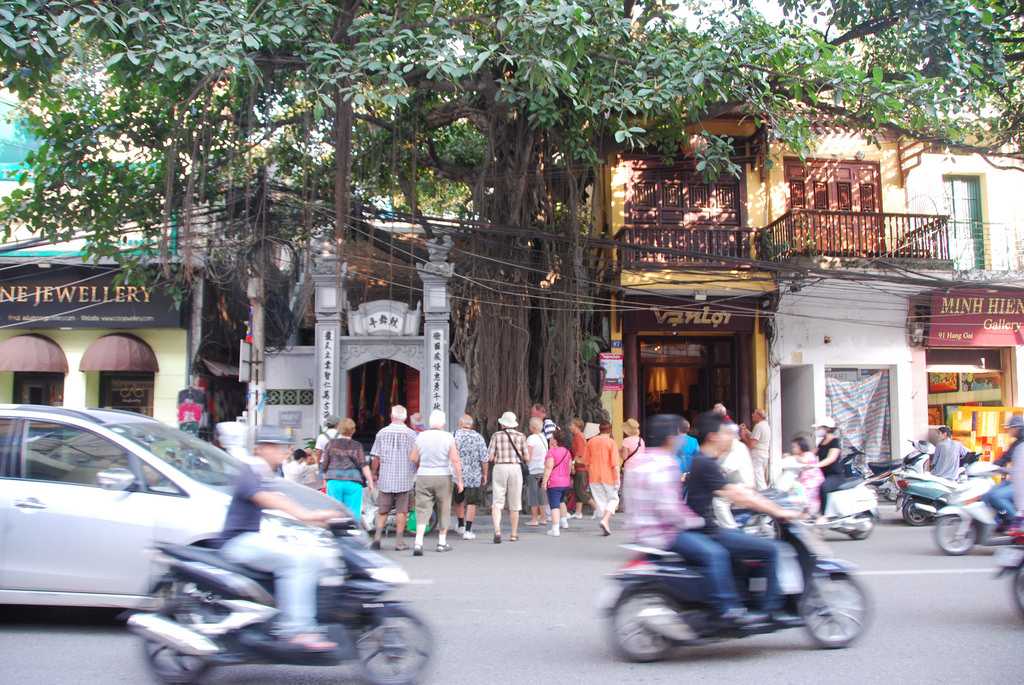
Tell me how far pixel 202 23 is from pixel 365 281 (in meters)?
7.77

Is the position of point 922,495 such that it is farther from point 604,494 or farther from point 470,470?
point 470,470

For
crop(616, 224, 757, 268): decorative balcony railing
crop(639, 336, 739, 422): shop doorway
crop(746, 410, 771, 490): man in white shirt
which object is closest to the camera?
crop(746, 410, 771, 490): man in white shirt

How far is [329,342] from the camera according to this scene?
15875 mm

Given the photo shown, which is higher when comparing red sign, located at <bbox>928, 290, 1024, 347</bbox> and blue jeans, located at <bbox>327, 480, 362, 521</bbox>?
red sign, located at <bbox>928, 290, 1024, 347</bbox>

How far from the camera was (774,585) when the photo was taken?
18.0 feet

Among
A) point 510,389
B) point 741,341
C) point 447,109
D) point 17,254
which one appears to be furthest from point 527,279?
point 17,254

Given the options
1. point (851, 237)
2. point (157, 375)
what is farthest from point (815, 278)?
point (157, 375)

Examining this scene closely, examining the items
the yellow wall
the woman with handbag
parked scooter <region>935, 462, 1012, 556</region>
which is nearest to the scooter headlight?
the woman with handbag

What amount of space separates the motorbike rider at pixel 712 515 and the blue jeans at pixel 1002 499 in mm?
5666

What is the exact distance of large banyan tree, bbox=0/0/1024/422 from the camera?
10000 millimetres

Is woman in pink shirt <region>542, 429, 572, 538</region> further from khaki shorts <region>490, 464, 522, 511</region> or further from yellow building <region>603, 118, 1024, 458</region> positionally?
yellow building <region>603, 118, 1024, 458</region>

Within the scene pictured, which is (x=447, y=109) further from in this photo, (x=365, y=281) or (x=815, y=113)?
(x=815, y=113)

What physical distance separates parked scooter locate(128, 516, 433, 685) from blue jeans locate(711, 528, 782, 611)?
2.06m

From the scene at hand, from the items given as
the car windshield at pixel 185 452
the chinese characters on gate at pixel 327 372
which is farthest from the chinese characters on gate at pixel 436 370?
the car windshield at pixel 185 452
